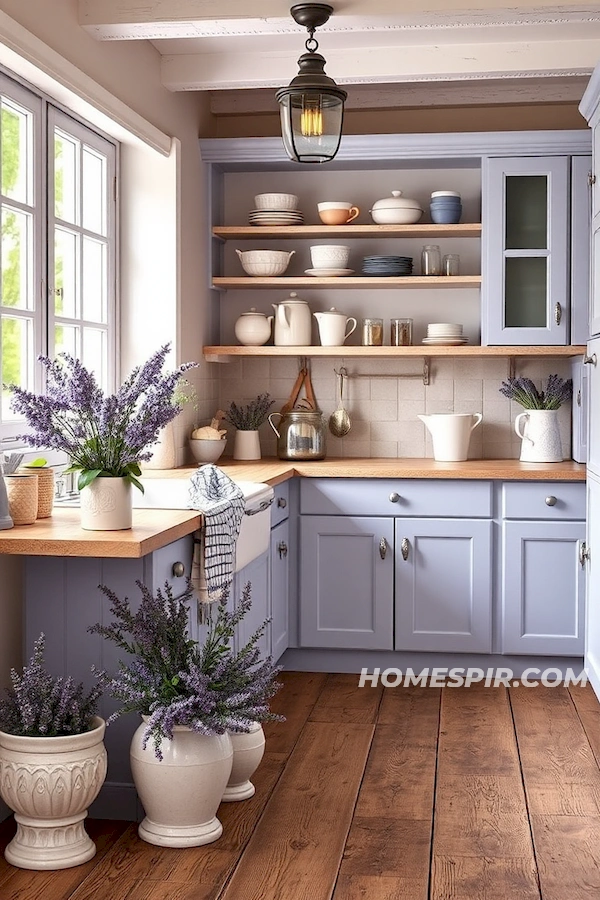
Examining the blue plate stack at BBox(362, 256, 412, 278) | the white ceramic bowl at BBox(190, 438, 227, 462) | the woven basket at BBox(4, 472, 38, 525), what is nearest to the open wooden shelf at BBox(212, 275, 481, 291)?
the blue plate stack at BBox(362, 256, 412, 278)

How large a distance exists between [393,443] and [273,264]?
3.35 feet

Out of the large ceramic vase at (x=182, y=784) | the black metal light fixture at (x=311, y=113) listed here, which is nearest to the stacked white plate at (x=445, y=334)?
the black metal light fixture at (x=311, y=113)

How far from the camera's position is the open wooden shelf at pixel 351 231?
15.8 feet

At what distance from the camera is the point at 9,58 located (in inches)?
122

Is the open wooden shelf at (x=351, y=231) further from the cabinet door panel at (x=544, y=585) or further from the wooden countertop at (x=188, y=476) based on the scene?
the cabinet door panel at (x=544, y=585)

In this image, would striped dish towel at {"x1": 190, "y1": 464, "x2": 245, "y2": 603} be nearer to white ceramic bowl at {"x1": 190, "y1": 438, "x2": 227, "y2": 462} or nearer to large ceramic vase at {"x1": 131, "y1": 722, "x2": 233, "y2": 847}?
large ceramic vase at {"x1": 131, "y1": 722, "x2": 233, "y2": 847}

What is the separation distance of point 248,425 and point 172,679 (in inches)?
93.5

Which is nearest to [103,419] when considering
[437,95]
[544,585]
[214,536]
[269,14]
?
[214,536]

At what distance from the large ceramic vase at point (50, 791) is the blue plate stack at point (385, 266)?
2.70 meters

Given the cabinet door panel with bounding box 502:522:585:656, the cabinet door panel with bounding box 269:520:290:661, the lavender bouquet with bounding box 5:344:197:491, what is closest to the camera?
the lavender bouquet with bounding box 5:344:197:491

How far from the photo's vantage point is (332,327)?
494 cm

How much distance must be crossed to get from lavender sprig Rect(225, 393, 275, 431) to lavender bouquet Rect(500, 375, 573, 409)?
3.63ft

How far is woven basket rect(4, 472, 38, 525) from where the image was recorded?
2.96m

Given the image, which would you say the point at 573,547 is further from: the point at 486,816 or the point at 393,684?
the point at 486,816
